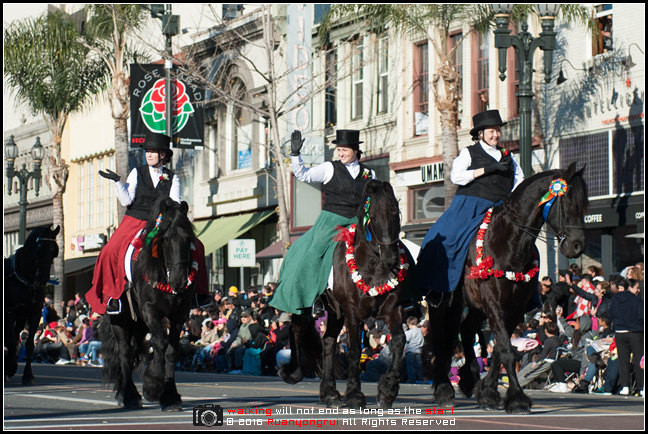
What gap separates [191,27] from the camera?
44.0 m

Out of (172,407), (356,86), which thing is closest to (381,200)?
(172,407)

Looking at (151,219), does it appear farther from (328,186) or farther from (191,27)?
(191,27)

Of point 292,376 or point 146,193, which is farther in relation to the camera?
point 292,376

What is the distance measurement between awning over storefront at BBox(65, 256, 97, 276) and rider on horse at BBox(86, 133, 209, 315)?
37107 millimetres

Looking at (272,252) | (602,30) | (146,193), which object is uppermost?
(602,30)

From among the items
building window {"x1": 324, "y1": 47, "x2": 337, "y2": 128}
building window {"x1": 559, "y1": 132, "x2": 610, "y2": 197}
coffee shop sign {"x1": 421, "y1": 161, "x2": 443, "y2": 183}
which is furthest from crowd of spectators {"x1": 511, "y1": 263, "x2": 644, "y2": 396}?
building window {"x1": 324, "y1": 47, "x2": 337, "y2": 128}

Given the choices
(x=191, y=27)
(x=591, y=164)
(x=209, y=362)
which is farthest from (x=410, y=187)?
(x=191, y=27)

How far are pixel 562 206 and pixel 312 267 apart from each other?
9.20 ft

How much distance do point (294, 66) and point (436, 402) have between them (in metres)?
23.8

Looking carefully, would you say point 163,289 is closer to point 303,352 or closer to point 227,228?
point 303,352

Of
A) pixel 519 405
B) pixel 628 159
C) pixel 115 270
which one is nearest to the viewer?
pixel 519 405

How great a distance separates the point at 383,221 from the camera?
1200 cm

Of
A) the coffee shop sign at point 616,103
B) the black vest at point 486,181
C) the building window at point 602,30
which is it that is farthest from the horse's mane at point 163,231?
the building window at point 602,30

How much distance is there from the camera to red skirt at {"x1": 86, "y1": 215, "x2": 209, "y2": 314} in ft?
42.3
